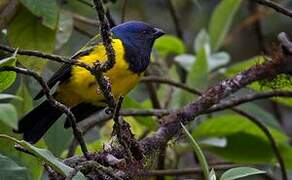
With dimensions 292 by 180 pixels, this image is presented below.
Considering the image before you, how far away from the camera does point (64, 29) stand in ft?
9.52

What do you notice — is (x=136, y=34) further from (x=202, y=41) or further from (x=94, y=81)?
(x=202, y=41)

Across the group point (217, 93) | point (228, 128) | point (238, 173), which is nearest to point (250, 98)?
point (217, 93)

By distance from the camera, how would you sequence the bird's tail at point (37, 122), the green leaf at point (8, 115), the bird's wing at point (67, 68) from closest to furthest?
the green leaf at point (8, 115)
the bird's tail at point (37, 122)
the bird's wing at point (67, 68)

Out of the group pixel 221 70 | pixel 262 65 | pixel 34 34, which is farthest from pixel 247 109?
pixel 34 34

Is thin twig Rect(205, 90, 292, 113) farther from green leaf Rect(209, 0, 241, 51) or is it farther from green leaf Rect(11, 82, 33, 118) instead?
green leaf Rect(209, 0, 241, 51)

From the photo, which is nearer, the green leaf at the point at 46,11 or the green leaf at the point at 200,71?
the green leaf at the point at 46,11

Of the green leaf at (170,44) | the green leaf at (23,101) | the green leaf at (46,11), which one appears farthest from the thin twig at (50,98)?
the green leaf at (170,44)

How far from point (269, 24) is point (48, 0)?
314 centimetres

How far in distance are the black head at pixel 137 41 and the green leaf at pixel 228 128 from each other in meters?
0.38

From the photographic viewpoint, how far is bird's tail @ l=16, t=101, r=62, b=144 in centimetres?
270

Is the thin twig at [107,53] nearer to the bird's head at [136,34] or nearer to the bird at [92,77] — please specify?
the bird at [92,77]

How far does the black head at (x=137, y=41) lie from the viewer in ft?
10.1

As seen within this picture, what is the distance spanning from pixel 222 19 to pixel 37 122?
1316mm

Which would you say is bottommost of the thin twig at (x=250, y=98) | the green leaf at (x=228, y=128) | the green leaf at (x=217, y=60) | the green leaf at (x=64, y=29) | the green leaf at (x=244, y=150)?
the green leaf at (x=244, y=150)
